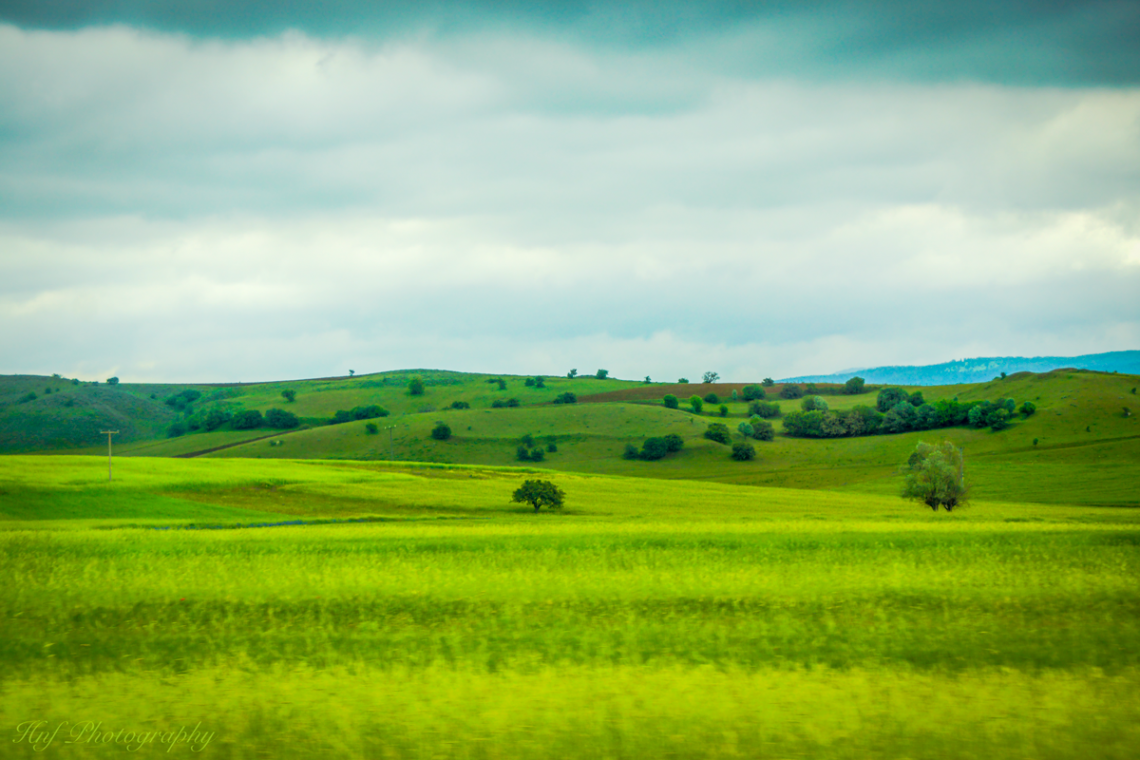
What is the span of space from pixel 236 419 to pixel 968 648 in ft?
575

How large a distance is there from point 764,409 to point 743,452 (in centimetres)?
4045

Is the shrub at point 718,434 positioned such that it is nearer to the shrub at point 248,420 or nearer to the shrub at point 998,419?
the shrub at point 998,419

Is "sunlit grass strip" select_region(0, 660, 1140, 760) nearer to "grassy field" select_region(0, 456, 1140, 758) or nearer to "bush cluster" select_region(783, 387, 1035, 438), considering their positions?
"grassy field" select_region(0, 456, 1140, 758)

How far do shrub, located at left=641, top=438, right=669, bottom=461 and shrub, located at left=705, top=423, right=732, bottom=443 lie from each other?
1007cm

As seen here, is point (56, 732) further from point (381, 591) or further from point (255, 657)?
point (381, 591)

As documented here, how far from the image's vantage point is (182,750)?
9.82m

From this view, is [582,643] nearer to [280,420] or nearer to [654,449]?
[654,449]

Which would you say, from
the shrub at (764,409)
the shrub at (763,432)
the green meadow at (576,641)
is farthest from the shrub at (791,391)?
the green meadow at (576,641)

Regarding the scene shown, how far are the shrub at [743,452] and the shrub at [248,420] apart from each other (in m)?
109

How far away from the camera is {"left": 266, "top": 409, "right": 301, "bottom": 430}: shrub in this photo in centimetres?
16288

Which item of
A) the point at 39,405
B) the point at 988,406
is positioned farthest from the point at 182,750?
the point at 39,405

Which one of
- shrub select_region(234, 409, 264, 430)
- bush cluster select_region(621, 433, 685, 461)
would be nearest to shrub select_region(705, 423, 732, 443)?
bush cluster select_region(621, 433, 685, 461)

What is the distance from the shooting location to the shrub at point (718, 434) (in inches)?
5074

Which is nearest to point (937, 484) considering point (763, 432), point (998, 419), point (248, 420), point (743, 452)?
point (743, 452)
